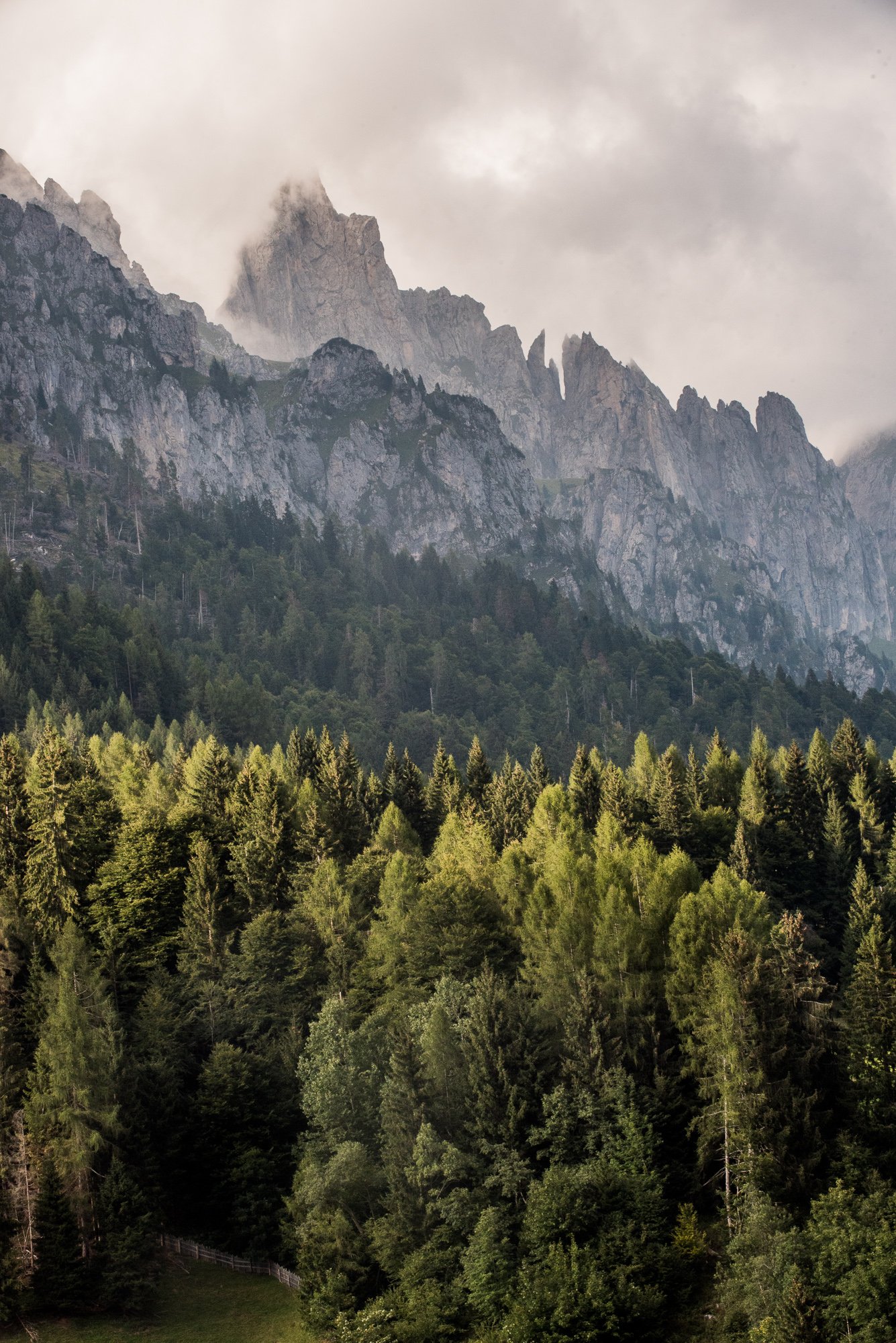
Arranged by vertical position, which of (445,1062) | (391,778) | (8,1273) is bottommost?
(8,1273)

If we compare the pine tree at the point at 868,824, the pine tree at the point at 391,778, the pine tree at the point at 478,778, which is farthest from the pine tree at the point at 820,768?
the pine tree at the point at 391,778

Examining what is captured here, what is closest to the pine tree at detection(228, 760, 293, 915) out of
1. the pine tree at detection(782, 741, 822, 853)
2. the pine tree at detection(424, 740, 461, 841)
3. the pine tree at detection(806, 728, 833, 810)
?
the pine tree at detection(424, 740, 461, 841)

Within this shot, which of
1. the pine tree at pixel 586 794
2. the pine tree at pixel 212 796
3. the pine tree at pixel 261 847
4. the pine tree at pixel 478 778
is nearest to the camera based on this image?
the pine tree at pixel 261 847

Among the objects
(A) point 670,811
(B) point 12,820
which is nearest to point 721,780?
(A) point 670,811

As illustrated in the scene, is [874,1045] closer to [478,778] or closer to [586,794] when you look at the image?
[586,794]

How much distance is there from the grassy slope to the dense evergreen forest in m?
1.25

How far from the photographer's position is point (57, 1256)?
55438mm

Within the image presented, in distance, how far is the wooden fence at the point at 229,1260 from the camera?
59.5 metres

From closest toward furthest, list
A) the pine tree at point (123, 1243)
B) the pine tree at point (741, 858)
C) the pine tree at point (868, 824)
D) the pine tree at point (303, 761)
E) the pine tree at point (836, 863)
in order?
1. the pine tree at point (123, 1243)
2. the pine tree at point (741, 858)
3. the pine tree at point (836, 863)
4. the pine tree at point (868, 824)
5. the pine tree at point (303, 761)

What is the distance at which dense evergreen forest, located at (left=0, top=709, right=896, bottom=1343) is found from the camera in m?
49.8

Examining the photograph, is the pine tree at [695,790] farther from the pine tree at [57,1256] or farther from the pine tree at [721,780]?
the pine tree at [57,1256]

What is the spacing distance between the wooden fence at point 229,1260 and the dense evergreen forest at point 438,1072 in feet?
2.88

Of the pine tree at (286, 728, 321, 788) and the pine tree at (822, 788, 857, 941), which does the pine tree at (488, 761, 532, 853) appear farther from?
the pine tree at (822, 788, 857, 941)

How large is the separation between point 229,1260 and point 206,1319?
460cm
